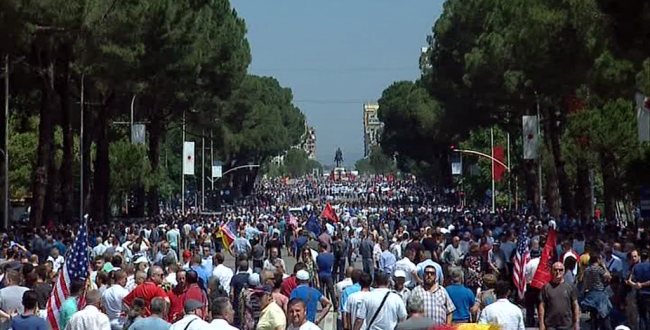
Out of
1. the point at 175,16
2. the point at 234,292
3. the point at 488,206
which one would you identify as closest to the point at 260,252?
the point at 234,292

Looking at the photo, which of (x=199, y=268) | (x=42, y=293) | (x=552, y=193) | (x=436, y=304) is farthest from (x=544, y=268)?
(x=552, y=193)

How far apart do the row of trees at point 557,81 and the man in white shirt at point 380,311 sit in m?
12.4

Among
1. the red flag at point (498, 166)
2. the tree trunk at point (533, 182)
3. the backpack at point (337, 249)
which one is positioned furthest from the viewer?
the red flag at point (498, 166)

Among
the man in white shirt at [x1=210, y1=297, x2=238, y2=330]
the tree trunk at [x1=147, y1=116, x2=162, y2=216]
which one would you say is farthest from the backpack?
the tree trunk at [x1=147, y1=116, x2=162, y2=216]

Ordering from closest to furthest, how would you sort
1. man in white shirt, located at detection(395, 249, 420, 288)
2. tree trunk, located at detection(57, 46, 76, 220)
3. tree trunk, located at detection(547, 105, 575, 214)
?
man in white shirt, located at detection(395, 249, 420, 288) → tree trunk, located at detection(57, 46, 76, 220) → tree trunk, located at detection(547, 105, 575, 214)

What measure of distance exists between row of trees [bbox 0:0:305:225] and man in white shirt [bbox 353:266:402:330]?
22.7m

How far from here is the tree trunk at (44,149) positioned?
44156mm

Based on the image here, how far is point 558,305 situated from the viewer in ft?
49.6

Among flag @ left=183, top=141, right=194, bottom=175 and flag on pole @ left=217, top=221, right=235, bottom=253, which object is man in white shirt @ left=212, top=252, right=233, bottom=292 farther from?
flag @ left=183, top=141, right=194, bottom=175

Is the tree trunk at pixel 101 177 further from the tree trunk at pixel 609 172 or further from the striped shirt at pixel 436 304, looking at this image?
the striped shirt at pixel 436 304

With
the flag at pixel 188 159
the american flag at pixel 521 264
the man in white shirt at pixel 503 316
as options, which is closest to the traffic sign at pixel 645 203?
the american flag at pixel 521 264

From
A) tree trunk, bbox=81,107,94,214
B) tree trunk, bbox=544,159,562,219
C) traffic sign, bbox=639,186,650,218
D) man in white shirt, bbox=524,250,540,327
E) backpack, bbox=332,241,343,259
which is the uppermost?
Answer: tree trunk, bbox=81,107,94,214

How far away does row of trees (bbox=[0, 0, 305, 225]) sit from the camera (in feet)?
132

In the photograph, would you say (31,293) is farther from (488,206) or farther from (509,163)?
(488,206)
